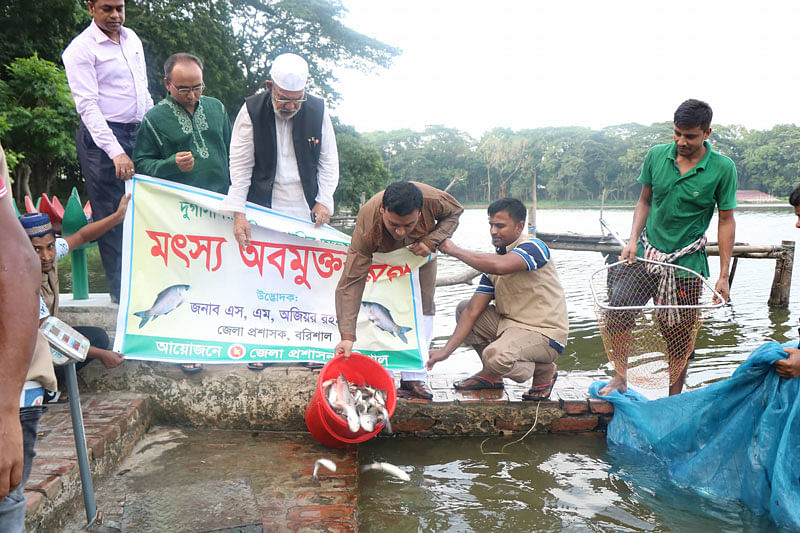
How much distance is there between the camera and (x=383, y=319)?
4.15 metres

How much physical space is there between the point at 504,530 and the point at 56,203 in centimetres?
401

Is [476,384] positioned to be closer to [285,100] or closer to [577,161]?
[285,100]

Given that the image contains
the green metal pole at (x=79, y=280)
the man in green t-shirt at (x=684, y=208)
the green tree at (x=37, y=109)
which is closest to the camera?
the man in green t-shirt at (x=684, y=208)

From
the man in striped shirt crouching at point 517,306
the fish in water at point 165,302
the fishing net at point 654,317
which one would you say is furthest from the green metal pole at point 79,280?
the fishing net at point 654,317

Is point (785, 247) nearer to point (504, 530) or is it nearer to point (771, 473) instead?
point (771, 473)

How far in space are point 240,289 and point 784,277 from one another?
11.0 metres

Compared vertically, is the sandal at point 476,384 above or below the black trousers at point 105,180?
below

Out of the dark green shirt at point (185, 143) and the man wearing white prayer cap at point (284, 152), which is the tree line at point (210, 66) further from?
the dark green shirt at point (185, 143)

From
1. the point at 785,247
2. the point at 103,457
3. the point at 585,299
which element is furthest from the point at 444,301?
the point at 103,457

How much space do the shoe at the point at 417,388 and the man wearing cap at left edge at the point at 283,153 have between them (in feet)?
3.36

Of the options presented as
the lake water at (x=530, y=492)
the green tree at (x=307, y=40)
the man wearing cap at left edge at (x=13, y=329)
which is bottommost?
the lake water at (x=530, y=492)

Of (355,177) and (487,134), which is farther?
(487,134)

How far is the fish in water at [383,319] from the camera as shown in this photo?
4129 millimetres

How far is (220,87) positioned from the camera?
75.0ft
